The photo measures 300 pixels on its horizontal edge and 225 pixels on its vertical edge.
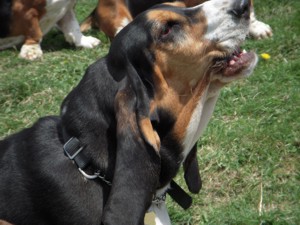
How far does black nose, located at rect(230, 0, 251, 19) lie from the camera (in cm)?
319

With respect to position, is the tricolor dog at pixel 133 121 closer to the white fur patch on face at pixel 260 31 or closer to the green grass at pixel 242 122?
the green grass at pixel 242 122

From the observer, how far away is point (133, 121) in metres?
2.92

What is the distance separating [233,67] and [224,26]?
0.89ft

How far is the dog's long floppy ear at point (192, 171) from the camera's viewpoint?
365cm

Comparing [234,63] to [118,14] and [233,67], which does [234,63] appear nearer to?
[233,67]

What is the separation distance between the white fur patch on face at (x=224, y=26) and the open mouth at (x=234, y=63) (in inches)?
3.3

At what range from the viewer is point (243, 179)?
14.4ft

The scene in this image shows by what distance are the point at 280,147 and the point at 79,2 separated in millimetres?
5839

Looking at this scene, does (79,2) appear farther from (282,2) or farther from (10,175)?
(10,175)

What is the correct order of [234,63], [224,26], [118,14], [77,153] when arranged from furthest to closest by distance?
[118,14], [234,63], [224,26], [77,153]

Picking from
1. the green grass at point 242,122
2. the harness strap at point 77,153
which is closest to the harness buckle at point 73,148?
the harness strap at point 77,153

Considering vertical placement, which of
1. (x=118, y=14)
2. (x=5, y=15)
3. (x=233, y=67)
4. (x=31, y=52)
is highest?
(x=233, y=67)

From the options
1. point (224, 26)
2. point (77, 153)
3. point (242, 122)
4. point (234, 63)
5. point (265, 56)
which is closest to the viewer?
point (77, 153)

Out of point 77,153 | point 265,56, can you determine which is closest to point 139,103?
point 77,153
